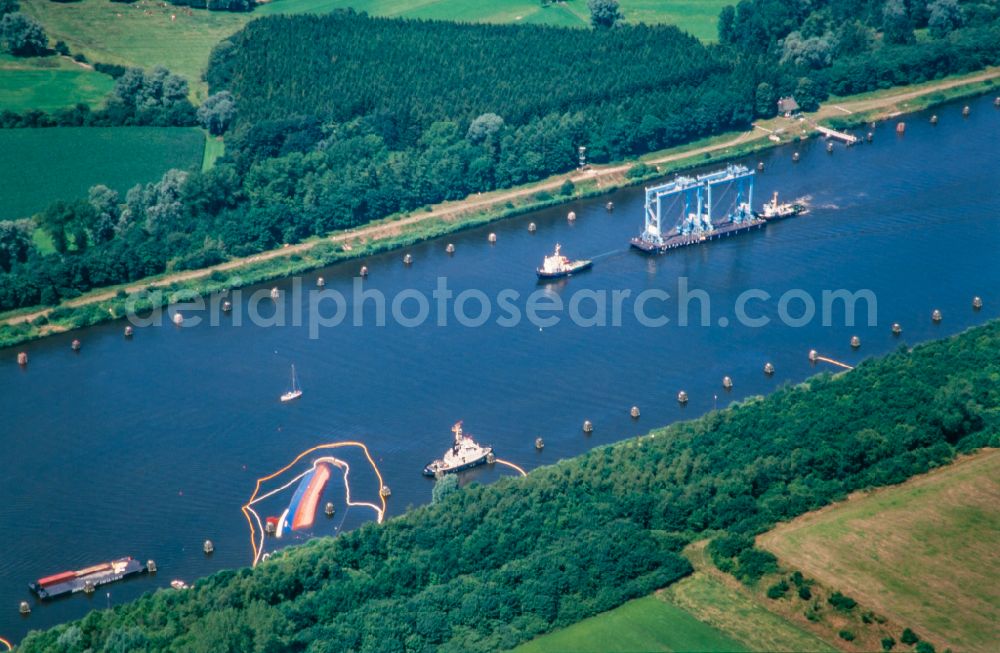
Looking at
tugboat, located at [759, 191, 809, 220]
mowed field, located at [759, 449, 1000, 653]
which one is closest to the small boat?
mowed field, located at [759, 449, 1000, 653]

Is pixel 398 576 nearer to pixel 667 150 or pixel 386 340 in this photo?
pixel 386 340

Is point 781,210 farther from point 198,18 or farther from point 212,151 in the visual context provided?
point 198,18

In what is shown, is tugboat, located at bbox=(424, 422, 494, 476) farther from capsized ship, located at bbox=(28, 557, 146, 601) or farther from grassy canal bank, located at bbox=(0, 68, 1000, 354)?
grassy canal bank, located at bbox=(0, 68, 1000, 354)

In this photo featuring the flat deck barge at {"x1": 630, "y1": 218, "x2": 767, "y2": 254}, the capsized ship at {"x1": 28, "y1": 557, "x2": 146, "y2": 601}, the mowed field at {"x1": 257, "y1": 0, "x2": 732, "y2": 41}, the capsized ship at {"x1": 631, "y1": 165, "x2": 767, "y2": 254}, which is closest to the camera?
the capsized ship at {"x1": 28, "y1": 557, "x2": 146, "y2": 601}

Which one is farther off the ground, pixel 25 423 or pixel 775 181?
pixel 775 181

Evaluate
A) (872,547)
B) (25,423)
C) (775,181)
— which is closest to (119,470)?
(25,423)

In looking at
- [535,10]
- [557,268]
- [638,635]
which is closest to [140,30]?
[535,10]

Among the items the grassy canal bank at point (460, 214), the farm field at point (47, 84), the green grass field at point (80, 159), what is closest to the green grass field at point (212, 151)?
the green grass field at point (80, 159)

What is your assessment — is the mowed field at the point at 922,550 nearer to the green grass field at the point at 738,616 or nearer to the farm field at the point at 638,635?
the green grass field at the point at 738,616
